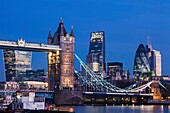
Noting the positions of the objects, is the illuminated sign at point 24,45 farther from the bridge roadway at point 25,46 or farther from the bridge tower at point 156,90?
the bridge tower at point 156,90

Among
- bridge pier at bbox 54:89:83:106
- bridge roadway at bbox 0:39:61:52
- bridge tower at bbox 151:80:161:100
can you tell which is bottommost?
bridge pier at bbox 54:89:83:106

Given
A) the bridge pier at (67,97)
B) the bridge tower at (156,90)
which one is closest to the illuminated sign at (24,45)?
the bridge pier at (67,97)

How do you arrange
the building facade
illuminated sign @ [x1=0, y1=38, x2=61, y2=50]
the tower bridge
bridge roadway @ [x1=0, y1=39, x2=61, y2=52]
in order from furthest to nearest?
the building facade < the tower bridge < bridge roadway @ [x1=0, y1=39, x2=61, y2=52] < illuminated sign @ [x1=0, y1=38, x2=61, y2=50]

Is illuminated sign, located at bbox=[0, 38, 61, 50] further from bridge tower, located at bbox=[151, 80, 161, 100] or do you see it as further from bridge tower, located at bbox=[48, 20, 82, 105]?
bridge tower, located at bbox=[151, 80, 161, 100]

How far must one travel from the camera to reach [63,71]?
12431cm

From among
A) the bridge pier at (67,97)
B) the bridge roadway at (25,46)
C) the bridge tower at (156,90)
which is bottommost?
the bridge pier at (67,97)

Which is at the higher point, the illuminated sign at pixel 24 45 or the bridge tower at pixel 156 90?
the illuminated sign at pixel 24 45

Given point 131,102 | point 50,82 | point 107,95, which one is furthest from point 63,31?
point 131,102

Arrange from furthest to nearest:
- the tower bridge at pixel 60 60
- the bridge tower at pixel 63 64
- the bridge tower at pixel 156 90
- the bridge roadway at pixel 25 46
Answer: the bridge tower at pixel 156 90 < the bridge tower at pixel 63 64 < the tower bridge at pixel 60 60 < the bridge roadway at pixel 25 46

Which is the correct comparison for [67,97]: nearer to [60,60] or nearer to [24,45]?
[60,60]

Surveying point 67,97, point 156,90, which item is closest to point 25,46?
point 67,97

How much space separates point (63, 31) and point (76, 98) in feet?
56.5

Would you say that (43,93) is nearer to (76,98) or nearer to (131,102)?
(76,98)

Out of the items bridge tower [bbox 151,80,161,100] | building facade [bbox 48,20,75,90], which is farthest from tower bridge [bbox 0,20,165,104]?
bridge tower [bbox 151,80,161,100]
